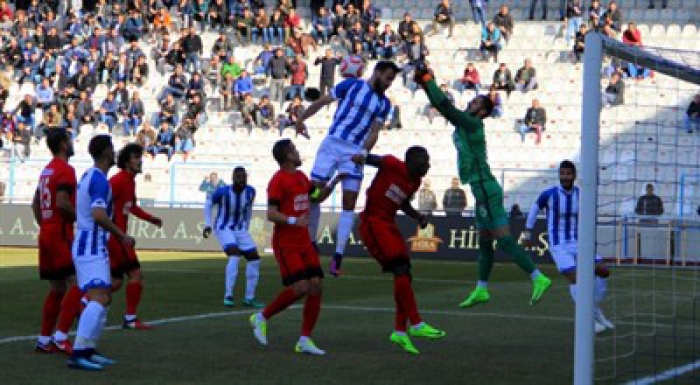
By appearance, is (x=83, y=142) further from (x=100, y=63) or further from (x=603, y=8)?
(x=603, y=8)

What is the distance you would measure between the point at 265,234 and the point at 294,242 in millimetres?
20613

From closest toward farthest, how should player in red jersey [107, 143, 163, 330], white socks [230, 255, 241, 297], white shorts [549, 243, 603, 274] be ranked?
1. player in red jersey [107, 143, 163, 330]
2. white shorts [549, 243, 603, 274]
3. white socks [230, 255, 241, 297]

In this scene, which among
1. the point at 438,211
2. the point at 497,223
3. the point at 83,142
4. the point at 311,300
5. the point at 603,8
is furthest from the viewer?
the point at 83,142

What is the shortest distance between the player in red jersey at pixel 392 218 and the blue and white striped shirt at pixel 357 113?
1890mm

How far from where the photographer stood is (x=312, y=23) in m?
41.8

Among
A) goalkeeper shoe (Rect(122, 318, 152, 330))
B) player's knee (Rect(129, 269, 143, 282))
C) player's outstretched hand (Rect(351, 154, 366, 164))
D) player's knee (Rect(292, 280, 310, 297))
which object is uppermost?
player's outstretched hand (Rect(351, 154, 366, 164))

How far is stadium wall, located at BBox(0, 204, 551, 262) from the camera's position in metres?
31.1

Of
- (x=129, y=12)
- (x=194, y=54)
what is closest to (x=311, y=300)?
(x=194, y=54)

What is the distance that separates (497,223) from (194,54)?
1107 inches

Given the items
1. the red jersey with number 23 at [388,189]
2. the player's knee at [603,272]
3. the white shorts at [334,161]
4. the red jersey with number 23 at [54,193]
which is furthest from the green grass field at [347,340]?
the white shorts at [334,161]

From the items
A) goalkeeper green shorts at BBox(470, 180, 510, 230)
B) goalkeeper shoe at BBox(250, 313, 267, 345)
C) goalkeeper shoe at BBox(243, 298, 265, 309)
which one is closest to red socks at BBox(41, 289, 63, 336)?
goalkeeper shoe at BBox(250, 313, 267, 345)

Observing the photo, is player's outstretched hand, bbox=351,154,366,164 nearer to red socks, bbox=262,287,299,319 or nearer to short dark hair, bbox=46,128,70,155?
red socks, bbox=262,287,299,319

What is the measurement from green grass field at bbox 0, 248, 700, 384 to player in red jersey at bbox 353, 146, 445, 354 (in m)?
0.48

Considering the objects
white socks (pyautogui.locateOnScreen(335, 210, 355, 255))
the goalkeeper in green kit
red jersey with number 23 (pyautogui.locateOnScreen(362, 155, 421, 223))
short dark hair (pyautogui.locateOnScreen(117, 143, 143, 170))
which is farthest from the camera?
white socks (pyautogui.locateOnScreen(335, 210, 355, 255))
